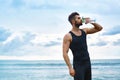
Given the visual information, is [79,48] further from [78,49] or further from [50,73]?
[50,73]

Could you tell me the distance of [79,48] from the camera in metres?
6.95

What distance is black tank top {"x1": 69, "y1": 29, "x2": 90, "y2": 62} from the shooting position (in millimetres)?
6938

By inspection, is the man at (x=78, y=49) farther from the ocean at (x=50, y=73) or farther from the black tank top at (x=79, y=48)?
the ocean at (x=50, y=73)

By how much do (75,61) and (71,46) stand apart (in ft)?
0.69

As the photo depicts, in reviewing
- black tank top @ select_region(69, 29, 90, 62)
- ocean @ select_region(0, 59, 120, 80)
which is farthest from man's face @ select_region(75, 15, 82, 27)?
ocean @ select_region(0, 59, 120, 80)

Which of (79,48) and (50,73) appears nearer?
(79,48)

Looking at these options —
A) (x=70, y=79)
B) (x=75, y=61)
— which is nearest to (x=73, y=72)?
(x=75, y=61)

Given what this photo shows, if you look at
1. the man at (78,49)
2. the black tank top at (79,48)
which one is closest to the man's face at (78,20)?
the man at (78,49)

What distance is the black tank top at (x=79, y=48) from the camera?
694 centimetres

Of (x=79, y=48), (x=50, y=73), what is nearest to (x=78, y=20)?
(x=79, y=48)

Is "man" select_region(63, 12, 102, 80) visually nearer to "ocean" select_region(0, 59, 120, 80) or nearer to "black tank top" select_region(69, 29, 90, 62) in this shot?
"black tank top" select_region(69, 29, 90, 62)

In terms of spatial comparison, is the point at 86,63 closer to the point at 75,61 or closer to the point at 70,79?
the point at 75,61

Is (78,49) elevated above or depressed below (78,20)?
below

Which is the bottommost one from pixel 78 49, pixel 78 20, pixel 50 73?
pixel 50 73
